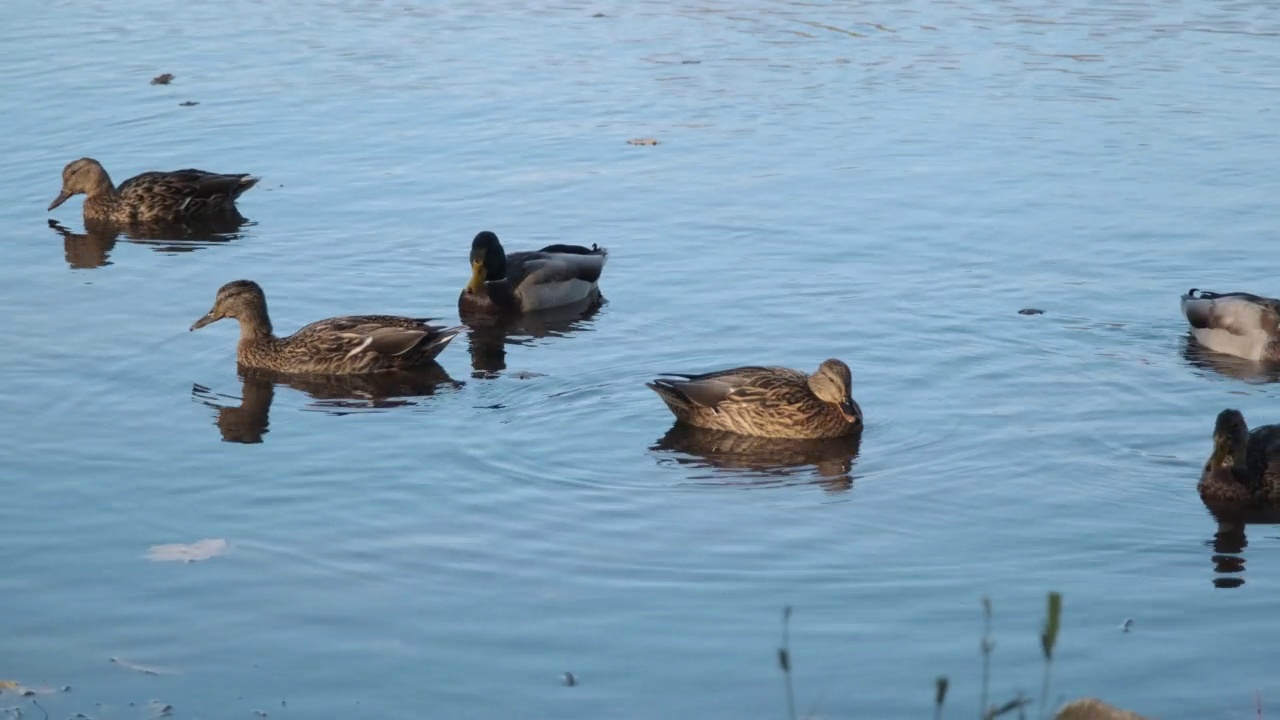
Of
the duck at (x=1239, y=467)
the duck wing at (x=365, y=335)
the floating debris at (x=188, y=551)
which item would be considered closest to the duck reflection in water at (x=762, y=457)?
the duck at (x=1239, y=467)

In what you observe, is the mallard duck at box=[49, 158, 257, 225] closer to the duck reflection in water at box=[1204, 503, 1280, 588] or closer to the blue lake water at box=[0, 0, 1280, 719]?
the blue lake water at box=[0, 0, 1280, 719]

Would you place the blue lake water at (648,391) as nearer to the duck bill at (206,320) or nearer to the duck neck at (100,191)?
the duck bill at (206,320)

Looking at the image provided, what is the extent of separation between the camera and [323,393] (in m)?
12.2

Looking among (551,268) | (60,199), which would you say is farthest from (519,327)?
(60,199)

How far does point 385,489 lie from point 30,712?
313cm

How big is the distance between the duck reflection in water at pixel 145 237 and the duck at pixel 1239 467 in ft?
31.7

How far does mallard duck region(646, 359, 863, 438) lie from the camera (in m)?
10.9

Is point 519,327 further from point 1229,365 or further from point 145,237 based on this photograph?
point 1229,365

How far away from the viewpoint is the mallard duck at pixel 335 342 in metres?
12.4

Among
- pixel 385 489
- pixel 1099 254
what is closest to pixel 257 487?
pixel 385 489

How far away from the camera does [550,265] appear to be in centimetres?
1441

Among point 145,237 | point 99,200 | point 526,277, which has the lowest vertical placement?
point 145,237

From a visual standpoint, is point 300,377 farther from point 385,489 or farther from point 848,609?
point 848,609

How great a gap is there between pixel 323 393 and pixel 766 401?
3110mm
